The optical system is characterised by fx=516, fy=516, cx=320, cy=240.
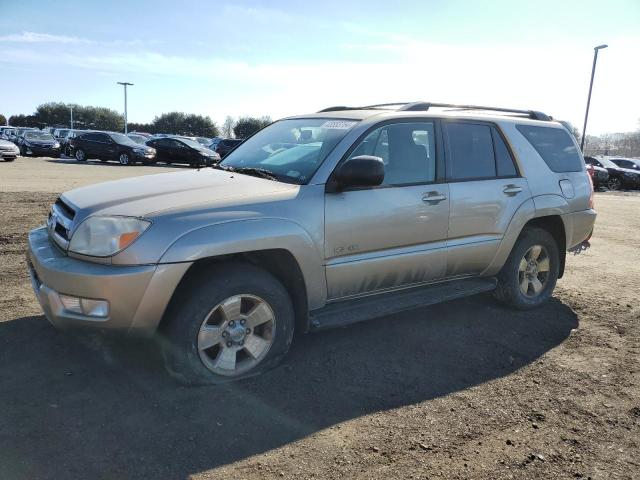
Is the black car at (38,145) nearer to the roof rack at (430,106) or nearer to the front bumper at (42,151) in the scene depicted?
the front bumper at (42,151)

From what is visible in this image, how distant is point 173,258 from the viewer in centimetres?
302

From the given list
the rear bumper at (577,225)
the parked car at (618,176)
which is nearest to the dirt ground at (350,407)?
the rear bumper at (577,225)

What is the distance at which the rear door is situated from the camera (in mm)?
4332

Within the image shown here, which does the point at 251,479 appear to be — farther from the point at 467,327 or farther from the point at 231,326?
the point at 467,327

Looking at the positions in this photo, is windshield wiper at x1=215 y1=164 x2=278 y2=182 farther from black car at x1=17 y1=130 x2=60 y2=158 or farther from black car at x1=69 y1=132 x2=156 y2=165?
black car at x1=17 y1=130 x2=60 y2=158

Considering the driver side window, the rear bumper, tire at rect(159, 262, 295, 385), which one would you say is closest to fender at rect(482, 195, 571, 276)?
the rear bumper

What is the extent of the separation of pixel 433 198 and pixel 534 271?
176cm

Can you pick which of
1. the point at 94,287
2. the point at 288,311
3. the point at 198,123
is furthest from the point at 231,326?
the point at 198,123

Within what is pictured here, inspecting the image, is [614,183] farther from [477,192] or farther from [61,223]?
[61,223]

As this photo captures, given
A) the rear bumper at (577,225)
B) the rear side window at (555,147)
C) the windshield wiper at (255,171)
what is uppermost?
the rear side window at (555,147)

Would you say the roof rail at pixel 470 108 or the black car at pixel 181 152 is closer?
the roof rail at pixel 470 108

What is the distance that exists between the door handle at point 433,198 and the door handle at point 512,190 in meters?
0.81

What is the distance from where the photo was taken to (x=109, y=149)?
971 inches

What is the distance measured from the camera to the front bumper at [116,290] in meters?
2.96
